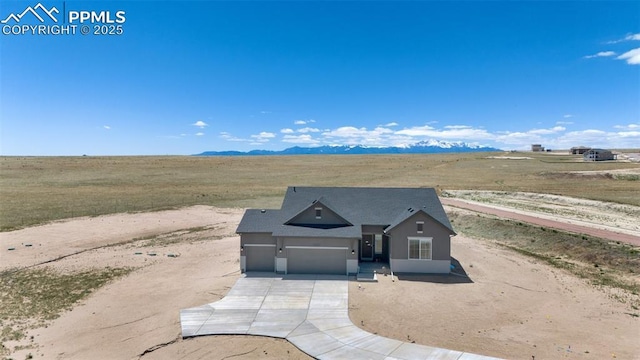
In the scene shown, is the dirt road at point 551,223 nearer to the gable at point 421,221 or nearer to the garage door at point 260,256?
the gable at point 421,221

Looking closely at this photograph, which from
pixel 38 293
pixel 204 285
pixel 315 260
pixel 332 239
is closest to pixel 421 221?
pixel 332 239

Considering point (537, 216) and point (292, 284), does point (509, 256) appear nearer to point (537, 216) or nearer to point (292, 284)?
point (537, 216)

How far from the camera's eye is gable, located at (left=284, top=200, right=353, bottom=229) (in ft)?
92.5

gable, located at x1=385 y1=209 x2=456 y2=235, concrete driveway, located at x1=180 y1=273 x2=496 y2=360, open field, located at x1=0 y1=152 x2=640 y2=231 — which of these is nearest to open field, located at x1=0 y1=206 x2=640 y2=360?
concrete driveway, located at x1=180 y1=273 x2=496 y2=360

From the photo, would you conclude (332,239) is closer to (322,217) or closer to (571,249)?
(322,217)

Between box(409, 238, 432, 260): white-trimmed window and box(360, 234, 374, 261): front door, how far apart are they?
3480 mm

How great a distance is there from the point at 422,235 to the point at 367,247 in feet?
15.3

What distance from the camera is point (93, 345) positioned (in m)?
17.0

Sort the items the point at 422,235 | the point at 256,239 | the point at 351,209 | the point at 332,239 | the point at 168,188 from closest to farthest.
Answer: the point at 332,239
the point at 422,235
the point at 256,239
the point at 351,209
the point at 168,188

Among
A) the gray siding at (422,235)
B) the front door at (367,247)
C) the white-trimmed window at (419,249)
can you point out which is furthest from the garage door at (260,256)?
the white-trimmed window at (419,249)

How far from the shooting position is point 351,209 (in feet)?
98.5

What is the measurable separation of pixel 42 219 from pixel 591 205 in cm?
6546

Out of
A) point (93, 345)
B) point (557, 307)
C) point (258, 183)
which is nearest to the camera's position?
point (93, 345)

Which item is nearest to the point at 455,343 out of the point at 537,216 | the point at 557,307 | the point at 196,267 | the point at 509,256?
the point at 557,307
